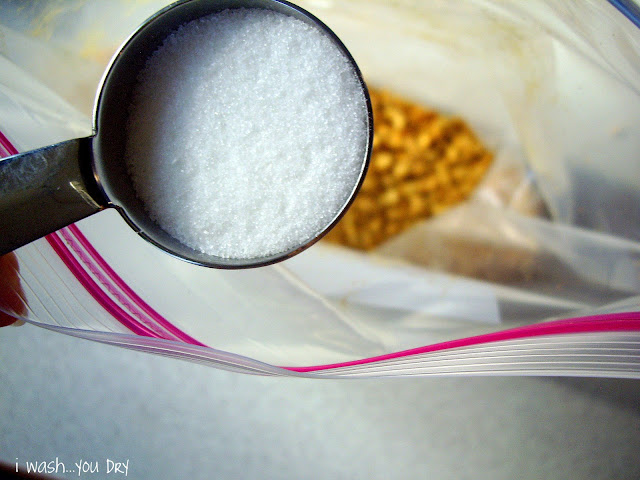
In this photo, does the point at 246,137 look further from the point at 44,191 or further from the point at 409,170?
the point at 409,170

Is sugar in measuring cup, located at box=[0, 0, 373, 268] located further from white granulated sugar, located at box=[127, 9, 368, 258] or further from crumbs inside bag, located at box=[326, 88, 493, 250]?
Result: crumbs inside bag, located at box=[326, 88, 493, 250]

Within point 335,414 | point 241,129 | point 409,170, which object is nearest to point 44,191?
point 241,129

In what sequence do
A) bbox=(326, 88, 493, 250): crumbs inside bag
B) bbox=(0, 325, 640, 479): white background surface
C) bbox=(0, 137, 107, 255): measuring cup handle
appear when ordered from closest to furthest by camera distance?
bbox=(0, 137, 107, 255): measuring cup handle, bbox=(0, 325, 640, 479): white background surface, bbox=(326, 88, 493, 250): crumbs inside bag

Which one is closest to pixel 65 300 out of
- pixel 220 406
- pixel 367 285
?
pixel 220 406

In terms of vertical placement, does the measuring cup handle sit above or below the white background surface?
above

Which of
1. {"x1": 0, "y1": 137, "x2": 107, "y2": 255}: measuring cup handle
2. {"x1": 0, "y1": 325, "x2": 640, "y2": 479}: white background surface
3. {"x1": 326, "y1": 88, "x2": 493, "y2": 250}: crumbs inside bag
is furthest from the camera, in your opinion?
{"x1": 326, "y1": 88, "x2": 493, "y2": 250}: crumbs inside bag

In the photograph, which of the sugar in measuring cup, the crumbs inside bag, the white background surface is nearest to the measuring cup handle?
the sugar in measuring cup
